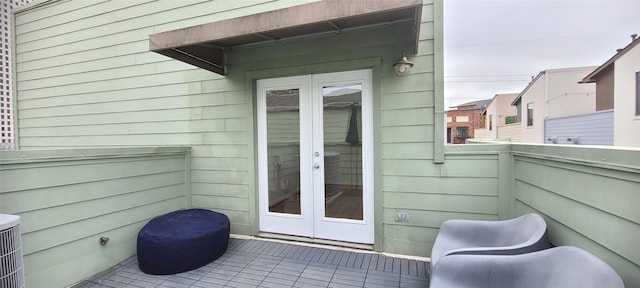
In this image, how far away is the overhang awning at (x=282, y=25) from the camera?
213cm

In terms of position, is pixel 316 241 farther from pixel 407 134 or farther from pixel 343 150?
pixel 407 134

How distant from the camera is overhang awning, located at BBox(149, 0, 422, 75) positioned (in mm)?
2127

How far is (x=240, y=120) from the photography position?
354cm

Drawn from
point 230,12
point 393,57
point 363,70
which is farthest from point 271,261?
point 230,12

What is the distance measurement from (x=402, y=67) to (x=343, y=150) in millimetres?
1119

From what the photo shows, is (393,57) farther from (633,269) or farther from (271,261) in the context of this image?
(271,261)

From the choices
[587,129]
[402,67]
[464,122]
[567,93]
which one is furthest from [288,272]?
[464,122]

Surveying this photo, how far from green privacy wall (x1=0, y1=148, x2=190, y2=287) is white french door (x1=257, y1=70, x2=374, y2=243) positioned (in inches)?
52.9

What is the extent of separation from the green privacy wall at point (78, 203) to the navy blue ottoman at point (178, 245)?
38cm

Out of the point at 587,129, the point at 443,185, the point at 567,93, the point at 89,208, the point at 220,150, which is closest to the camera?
the point at 89,208

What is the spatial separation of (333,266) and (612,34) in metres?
22.1

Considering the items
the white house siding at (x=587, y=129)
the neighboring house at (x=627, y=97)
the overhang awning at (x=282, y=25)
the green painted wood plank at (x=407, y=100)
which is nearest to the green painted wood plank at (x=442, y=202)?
the green painted wood plank at (x=407, y=100)

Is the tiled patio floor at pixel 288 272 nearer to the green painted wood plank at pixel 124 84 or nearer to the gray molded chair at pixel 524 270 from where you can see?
the gray molded chair at pixel 524 270

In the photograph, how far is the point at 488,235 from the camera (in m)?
2.26
